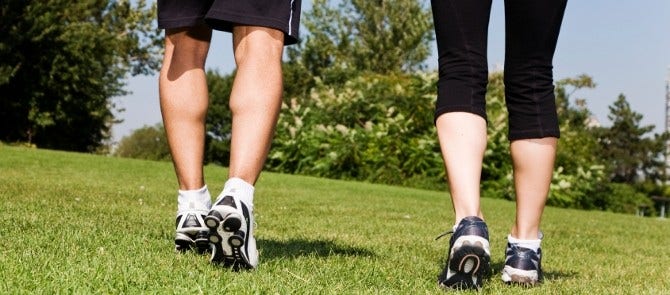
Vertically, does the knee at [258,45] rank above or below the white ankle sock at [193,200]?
above

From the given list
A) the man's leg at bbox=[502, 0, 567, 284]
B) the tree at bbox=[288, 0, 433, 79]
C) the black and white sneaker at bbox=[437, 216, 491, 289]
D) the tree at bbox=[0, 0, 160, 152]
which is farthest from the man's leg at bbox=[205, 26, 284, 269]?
the tree at bbox=[288, 0, 433, 79]

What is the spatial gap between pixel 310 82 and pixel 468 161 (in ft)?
126

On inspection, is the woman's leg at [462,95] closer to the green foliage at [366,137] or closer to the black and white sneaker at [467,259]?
the black and white sneaker at [467,259]

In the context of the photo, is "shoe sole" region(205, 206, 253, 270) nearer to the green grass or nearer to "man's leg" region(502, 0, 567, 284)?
the green grass

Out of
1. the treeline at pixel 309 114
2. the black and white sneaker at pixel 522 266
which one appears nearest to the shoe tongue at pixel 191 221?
the black and white sneaker at pixel 522 266

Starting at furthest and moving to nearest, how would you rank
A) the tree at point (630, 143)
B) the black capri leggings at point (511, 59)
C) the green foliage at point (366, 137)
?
the tree at point (630, 143) → the green foliage at point (366, 137) → the black capri leggings at point (511, 59)

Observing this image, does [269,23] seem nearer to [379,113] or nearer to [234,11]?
[234,11]

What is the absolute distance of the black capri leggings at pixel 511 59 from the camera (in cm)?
269

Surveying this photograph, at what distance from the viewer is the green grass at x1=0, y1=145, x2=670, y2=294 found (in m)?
2.16

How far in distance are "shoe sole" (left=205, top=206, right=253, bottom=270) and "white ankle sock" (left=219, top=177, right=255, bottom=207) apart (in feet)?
0.24

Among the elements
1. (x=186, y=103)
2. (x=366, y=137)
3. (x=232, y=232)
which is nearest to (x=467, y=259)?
(x=232, y=232)

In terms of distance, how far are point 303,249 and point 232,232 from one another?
1.06 meters

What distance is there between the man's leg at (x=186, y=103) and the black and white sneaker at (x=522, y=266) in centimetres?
106

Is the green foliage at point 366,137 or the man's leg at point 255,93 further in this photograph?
the green foliage at point 366,137
